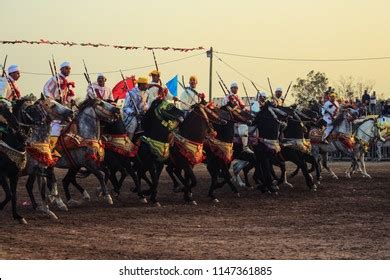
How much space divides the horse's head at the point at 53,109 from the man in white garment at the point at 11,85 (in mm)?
721

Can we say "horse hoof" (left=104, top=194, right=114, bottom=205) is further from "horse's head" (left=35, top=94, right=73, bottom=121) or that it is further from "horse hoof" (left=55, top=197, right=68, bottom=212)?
"horse's head" (left=35, top=94, right=73, bottom=121)

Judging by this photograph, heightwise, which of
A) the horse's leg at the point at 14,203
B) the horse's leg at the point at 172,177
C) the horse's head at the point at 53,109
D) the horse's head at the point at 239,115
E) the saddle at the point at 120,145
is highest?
the horse's head at the point at 53,109

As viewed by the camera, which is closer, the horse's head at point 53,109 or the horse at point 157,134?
the horse's head at point 53,109

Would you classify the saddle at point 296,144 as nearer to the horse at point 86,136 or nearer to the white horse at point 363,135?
the white horse at point 363,135

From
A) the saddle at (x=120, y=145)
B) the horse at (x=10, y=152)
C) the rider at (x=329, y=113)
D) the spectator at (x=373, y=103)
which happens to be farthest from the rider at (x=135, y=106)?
the spectator at (x=373, y=103)

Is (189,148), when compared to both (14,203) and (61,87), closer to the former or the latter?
(61,87)

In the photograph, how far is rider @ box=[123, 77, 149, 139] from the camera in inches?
771

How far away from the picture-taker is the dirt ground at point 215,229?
12367 mm

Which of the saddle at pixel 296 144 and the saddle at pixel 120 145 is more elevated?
the saddle at pixel 120 145

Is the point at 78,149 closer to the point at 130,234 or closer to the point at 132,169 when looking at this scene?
the point at 132,169

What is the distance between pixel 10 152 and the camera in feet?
49.0

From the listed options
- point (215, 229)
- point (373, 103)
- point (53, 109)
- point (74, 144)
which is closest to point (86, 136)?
point (74, 144)

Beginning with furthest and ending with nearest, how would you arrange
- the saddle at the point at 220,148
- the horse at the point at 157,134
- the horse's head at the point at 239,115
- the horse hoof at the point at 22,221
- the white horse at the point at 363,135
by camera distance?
1. the white horse at the point at 363,135
2. the horse's head at the point at 239,115
3. the saddle at the point at 220,148
4. the horse at the point at 157,134
5. the horse hoof at the point at 22,221

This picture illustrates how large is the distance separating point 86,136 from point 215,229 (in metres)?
3.97
